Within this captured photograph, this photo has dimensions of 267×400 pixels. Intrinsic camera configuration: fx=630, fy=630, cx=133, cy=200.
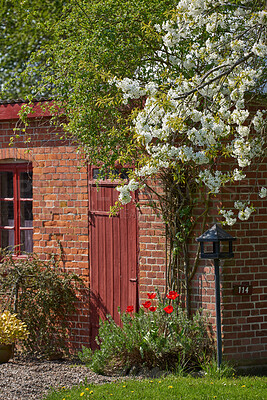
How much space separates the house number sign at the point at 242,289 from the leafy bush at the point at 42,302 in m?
2.35

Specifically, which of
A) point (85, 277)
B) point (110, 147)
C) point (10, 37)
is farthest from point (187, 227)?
point (10, 37)

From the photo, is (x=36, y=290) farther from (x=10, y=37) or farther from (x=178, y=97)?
(x=10, y=37)

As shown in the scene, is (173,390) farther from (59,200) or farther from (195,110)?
(59,200)

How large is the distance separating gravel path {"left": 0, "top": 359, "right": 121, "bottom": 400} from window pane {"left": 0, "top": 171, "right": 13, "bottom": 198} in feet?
9.01

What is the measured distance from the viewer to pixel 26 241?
9.62m

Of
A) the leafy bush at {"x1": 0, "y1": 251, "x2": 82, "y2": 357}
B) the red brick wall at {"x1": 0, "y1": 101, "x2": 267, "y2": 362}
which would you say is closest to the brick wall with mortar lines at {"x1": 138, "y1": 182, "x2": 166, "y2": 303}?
the red brick wall at {"x1": 0, "y1": 101, "x2": 267, "y2": 362}

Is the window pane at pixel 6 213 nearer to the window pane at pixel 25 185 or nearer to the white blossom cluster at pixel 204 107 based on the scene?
the window pane at pixel 25 185

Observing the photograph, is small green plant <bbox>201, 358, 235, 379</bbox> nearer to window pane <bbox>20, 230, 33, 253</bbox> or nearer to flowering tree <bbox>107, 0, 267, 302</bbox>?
flowering tree <bbox>107, 0, 267, 302</bbox>

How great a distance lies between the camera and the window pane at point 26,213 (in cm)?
952

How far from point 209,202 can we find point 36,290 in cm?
293

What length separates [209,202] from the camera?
750 cm

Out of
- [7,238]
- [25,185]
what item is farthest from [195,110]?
[7,238]

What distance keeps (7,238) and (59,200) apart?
54.0 inches

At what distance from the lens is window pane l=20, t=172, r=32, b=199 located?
31.1ft
